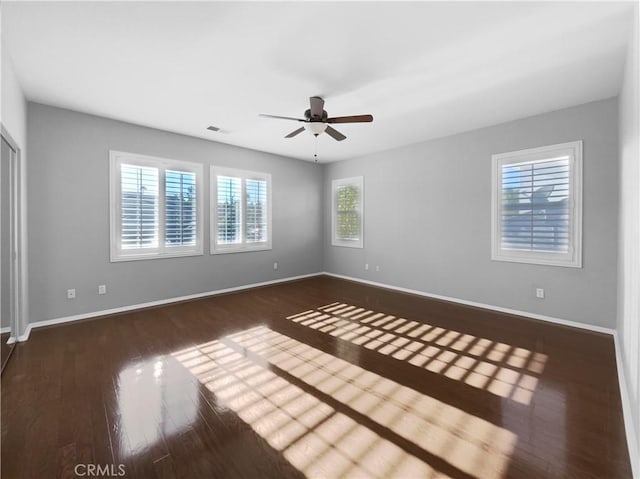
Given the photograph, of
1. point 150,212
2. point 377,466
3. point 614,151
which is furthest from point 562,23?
point 150,212

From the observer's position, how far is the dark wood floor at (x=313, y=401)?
153 centimetres

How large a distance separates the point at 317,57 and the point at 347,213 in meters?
4.16

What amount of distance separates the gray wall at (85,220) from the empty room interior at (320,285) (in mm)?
27

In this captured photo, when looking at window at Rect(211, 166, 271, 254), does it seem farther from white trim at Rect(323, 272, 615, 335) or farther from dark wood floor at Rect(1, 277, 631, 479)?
white trim at Rect(323, 272, 615, 335)

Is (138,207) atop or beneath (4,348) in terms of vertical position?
atop

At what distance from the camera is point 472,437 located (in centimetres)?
171

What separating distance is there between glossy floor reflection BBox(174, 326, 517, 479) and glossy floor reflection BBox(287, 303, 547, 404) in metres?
0.52

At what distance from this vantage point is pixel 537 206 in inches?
149

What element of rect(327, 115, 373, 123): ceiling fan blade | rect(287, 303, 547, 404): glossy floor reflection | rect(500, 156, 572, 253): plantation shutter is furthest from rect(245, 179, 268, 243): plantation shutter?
rect(500, 156, 572, 253): plantation shutter

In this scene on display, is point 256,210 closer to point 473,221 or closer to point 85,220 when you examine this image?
point 85,220

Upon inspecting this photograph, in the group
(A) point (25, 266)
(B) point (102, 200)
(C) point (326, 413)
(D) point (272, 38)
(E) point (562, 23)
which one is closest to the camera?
(C) point (326, 413)

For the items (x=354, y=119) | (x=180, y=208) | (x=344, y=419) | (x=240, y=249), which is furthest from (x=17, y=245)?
(x=354, y=119)

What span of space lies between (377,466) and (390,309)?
2.90m

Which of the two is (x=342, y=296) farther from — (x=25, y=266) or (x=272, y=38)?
(x=25, y=266)
